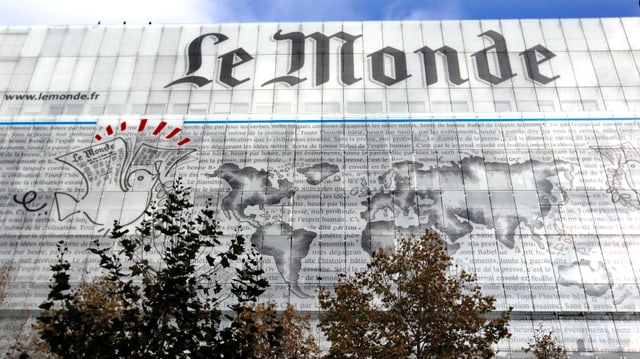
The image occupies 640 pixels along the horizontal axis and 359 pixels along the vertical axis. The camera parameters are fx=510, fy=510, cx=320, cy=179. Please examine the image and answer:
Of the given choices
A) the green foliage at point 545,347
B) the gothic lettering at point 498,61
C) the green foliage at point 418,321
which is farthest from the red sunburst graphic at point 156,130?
the green foliage at point 545,347

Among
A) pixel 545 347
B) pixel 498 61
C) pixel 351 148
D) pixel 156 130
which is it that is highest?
pixel 498 61

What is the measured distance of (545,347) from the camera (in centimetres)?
1634

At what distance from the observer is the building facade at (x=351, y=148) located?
19.7 meters

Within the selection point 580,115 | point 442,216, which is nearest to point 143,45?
point 442,216

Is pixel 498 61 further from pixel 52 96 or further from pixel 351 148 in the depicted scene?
pixel 52 96

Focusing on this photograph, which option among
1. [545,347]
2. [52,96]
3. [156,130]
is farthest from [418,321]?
[52,96]

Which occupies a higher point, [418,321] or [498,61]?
[498,61]

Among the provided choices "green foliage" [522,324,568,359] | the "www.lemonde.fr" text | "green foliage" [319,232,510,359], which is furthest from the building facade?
"green foliage" [319,232,510,359]

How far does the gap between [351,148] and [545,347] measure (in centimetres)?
1069

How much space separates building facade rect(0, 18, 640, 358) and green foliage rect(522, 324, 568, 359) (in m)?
0.37

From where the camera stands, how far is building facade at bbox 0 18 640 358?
19.7 metres

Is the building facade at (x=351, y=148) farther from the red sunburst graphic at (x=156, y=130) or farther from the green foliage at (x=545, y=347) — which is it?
the green foliage at (x=545, y=347)

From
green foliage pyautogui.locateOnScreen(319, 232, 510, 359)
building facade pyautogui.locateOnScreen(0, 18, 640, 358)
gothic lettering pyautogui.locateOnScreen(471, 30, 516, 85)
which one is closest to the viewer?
green foliage pyautogui.locateOnScreen(319, 232, 510, 359)

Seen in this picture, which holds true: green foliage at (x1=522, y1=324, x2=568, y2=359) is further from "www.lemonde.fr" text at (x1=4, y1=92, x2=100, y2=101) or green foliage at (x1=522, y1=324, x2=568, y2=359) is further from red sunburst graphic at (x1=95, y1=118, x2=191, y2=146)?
"www.lemonde.fr" text at (x1=4, y1=92, x2=100, y2=101)
